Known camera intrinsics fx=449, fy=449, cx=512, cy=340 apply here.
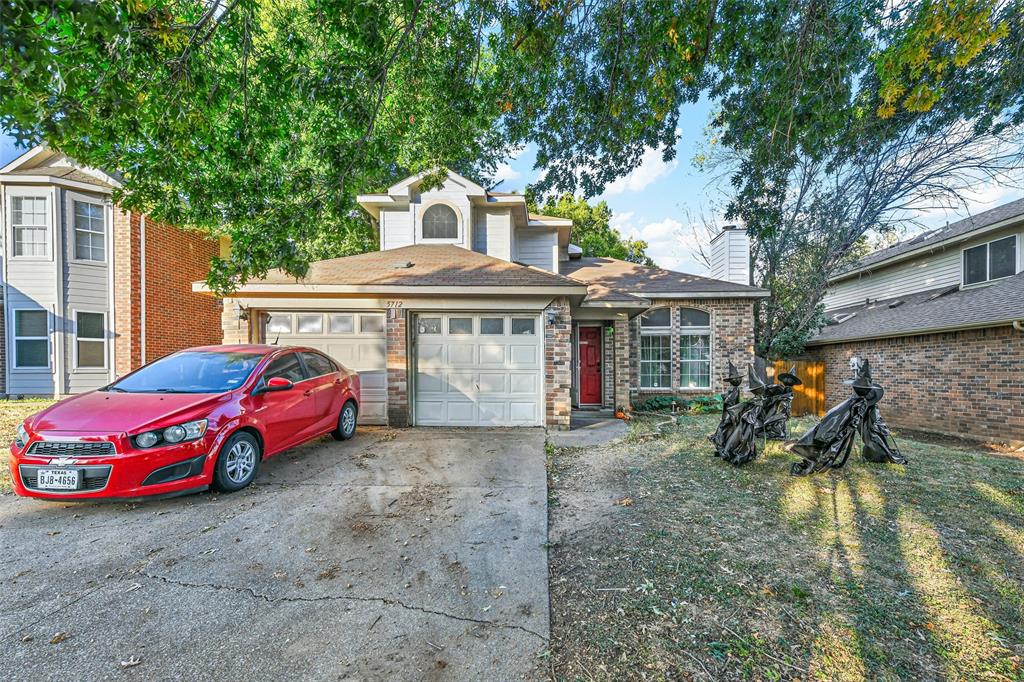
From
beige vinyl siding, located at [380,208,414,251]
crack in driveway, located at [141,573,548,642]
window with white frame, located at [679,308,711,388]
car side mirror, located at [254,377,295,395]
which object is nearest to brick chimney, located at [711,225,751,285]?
window with white frame, located at [679,308,711,388]

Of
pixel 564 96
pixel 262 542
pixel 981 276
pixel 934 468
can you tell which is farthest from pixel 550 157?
pixel 981 276

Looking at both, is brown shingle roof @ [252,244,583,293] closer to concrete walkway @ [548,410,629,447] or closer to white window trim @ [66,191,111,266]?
concrete walkway @ [548,410,629,447]

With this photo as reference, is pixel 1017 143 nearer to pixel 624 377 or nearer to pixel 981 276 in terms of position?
pixel 981 276

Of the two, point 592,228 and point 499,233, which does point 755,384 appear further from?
point 592,228

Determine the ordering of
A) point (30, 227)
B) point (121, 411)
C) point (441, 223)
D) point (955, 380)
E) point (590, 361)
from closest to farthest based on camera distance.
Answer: point (121, 411), point (955, 380), point (30, 227), point (441, 223), point (590, 361)

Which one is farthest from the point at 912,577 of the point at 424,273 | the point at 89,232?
the point at 89,232

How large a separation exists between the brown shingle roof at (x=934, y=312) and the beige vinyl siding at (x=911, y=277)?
0.32 m

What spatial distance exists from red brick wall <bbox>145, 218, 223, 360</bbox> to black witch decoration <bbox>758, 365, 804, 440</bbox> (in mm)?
14576

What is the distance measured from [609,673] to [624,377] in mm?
8955

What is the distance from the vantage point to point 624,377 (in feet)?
35.4

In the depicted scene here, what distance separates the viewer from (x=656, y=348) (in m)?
12.5

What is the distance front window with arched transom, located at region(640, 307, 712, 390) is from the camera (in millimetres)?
12391

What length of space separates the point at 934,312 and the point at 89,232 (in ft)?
70.6

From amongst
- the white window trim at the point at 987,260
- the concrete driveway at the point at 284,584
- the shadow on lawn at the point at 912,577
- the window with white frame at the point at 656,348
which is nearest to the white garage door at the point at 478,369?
the concrete driveway at the point at 284,584
